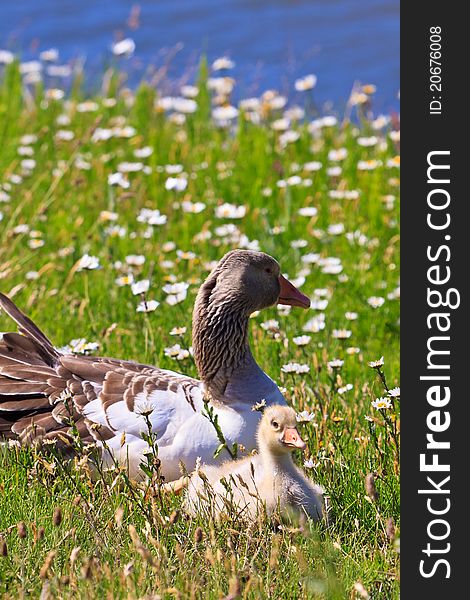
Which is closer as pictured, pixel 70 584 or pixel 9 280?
pixel 70 584

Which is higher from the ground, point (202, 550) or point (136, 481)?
point (136, 481)

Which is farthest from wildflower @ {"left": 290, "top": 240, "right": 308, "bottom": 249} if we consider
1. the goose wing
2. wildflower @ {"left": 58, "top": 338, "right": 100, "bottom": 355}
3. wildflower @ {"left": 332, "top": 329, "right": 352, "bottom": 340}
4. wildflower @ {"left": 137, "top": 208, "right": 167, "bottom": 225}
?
the goose wing

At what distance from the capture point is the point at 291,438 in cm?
424

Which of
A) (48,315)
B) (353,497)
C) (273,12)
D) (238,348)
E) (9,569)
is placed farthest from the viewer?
(273,12)

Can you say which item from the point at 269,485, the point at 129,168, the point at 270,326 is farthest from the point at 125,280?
the point at 269,485

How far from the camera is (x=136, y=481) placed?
500 centimetres

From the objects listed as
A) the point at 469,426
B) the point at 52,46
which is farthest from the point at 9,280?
the point at 52,46

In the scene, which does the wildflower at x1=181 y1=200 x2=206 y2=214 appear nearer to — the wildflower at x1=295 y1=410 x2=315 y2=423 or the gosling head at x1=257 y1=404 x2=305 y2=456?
the wildflower at x1=295 y1=410 x2=315 y2=423

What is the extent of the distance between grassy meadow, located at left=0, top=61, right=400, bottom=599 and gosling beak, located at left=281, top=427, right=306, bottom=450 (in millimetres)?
317

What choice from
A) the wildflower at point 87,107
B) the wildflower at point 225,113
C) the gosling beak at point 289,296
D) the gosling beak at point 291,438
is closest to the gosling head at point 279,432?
the gosling beak at point 291,438

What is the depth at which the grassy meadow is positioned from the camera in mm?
4078

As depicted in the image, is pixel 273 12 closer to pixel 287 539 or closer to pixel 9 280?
pixel 9 280

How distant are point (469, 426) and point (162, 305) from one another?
3.25 meters

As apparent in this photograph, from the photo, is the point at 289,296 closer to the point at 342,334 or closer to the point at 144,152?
the point at 342,334
